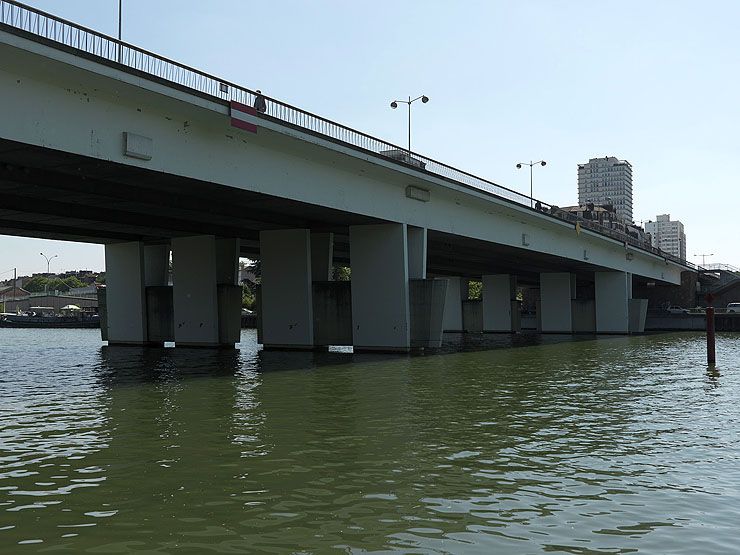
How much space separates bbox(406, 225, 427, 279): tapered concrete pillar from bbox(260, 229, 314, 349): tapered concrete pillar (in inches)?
236

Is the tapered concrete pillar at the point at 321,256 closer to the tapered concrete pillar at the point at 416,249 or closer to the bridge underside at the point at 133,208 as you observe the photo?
the bridge underside at the point at 133,208

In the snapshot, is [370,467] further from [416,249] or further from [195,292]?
[195,292]

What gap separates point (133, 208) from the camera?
40.6m

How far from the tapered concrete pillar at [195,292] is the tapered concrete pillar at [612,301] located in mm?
49284

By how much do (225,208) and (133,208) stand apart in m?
5.06

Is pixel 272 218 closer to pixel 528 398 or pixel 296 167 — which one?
pixel 296 167

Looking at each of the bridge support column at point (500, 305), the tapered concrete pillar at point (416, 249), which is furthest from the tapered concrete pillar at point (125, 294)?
the bridge support column at point (500, 305)

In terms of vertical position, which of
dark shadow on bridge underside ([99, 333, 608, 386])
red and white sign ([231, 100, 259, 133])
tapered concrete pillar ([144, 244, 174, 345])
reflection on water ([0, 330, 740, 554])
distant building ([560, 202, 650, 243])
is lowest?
dark shadow on bridge underside ([99, 333, 608, 386])

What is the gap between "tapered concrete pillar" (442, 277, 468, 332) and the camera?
9450 cm

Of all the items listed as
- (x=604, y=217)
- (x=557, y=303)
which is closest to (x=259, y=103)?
(x=557, y=303)

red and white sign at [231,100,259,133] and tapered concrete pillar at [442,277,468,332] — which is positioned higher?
red and white sign at [231,100,259,133]

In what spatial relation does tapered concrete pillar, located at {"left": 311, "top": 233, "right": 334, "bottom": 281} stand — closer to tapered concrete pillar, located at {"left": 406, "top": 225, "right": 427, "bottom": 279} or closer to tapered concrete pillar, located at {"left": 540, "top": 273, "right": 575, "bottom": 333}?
tapered concrete pillar, located at {"left": 406, "top": 225, "right": 427, "bottom": 279}

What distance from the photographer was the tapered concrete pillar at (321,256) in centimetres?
4956

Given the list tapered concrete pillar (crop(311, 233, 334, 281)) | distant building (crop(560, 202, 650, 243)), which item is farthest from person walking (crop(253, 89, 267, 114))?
distant building (crop(560, 202, 650, 243))
